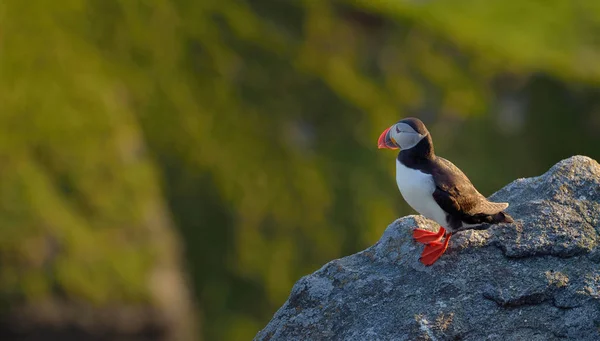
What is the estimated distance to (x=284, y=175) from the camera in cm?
2653

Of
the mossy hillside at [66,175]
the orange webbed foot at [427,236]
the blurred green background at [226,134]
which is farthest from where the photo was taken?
the blurred green background at [226,134]

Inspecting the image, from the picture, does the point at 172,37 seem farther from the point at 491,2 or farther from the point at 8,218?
the point at 491,2

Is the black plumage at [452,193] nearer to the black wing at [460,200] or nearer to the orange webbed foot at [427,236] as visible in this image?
the black wing at [460,200]

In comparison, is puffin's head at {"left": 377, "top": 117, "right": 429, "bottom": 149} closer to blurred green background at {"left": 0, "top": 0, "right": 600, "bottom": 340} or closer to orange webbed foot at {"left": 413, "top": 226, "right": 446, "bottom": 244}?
orange webbed foot at {"left": 413, "top": 226, "right": 446, "bottom": 244}

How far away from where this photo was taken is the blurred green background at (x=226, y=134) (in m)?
22.9

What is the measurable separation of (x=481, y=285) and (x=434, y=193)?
2.89ft

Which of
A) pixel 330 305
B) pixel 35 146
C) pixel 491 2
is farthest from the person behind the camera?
pixel 491 2

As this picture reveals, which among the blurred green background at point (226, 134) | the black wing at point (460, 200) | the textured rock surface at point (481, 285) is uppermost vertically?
the blurred green background at point (226, 134)

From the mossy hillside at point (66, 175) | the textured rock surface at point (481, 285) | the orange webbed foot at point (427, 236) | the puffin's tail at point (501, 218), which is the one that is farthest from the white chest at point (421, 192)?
the mossy hillside at point (66, 175)

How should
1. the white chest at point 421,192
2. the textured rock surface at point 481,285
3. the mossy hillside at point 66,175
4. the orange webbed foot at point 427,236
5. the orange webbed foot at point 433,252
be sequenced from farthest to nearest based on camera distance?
1. the mossy hillside at point 66,175
2. the orange webbed foot at point 427,236
3. the white chest at point 421,192
4. the orange webbed foot at point 433,252
5. the textured rock surface at point 481,285

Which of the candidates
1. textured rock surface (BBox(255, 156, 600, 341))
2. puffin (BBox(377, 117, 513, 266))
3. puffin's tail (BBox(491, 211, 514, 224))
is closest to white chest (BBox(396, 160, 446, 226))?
puffin (BBox(377, 117, 513, 266))

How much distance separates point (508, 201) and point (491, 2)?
28065mm

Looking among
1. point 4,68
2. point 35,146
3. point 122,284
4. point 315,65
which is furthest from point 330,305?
point 315,65

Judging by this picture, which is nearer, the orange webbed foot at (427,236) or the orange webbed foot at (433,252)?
the orange webbed foot at (433,252)
